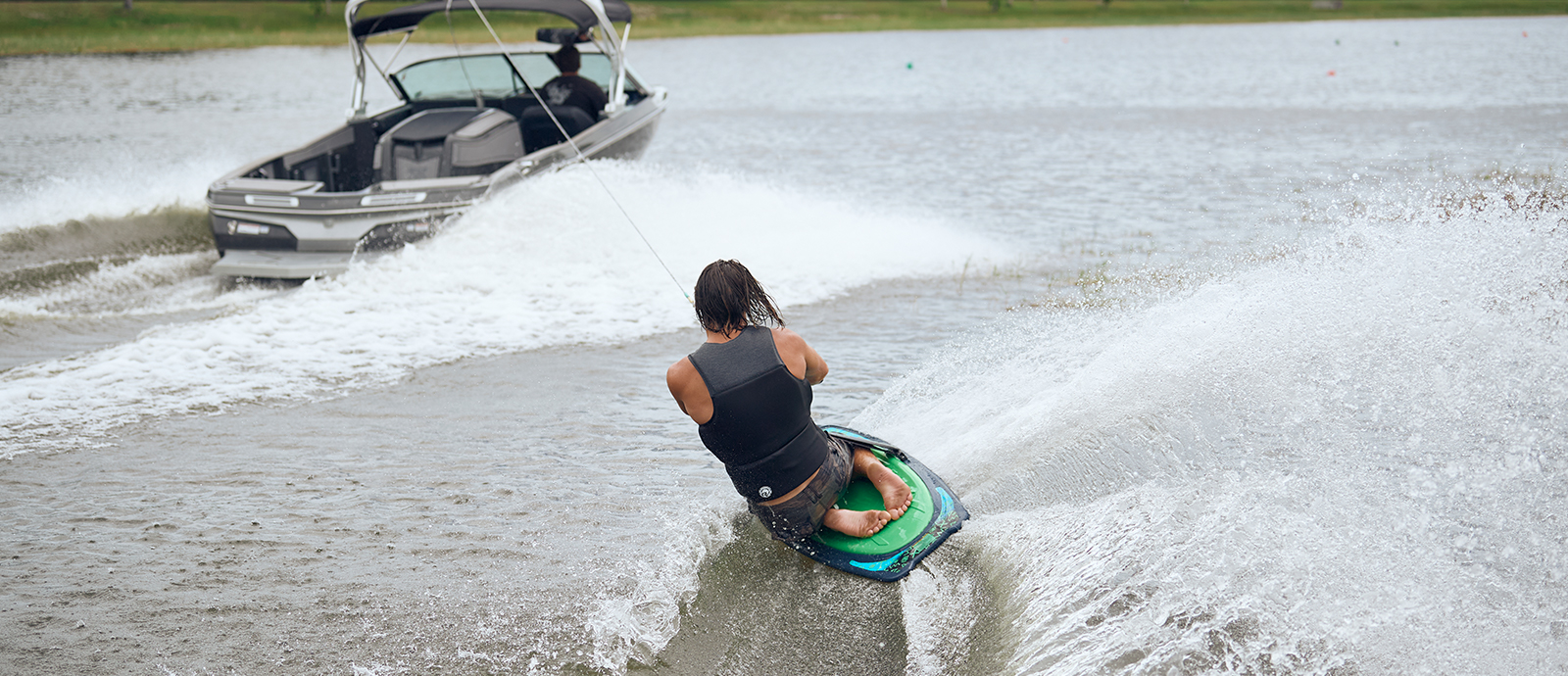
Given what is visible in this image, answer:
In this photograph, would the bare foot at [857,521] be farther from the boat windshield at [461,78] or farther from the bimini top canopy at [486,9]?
the boat windshield at [461,78]

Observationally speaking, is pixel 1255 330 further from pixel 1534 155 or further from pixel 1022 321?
pixel 1534 155

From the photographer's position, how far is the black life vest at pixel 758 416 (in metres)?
3.68

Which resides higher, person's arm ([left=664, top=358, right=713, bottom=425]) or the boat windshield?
the boat windshield

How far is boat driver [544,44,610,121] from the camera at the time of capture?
437 inches

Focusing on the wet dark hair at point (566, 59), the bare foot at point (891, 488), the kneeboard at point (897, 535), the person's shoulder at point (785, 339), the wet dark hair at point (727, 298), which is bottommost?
the kneeboard at point (897, 535)

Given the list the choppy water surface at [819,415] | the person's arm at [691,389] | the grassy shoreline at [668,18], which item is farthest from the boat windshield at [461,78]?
the grassy shoreline at [668,18]

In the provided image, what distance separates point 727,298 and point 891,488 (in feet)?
3.54

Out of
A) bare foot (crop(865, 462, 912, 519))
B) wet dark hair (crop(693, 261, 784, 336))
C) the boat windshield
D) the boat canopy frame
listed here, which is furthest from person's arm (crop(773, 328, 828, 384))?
the boat windshield

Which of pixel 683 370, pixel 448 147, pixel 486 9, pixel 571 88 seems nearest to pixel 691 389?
pixel 683 370

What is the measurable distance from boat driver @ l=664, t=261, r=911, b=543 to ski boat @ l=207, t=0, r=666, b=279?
4.75 m

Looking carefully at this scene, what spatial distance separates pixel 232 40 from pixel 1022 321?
4450 cm

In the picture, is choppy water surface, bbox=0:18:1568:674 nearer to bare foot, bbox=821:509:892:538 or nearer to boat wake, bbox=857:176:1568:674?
boat wake, bbox=857:176:1568:674

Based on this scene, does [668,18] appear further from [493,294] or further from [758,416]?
[758,416]

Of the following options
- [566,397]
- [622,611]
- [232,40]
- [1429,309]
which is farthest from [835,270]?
[232,40]
